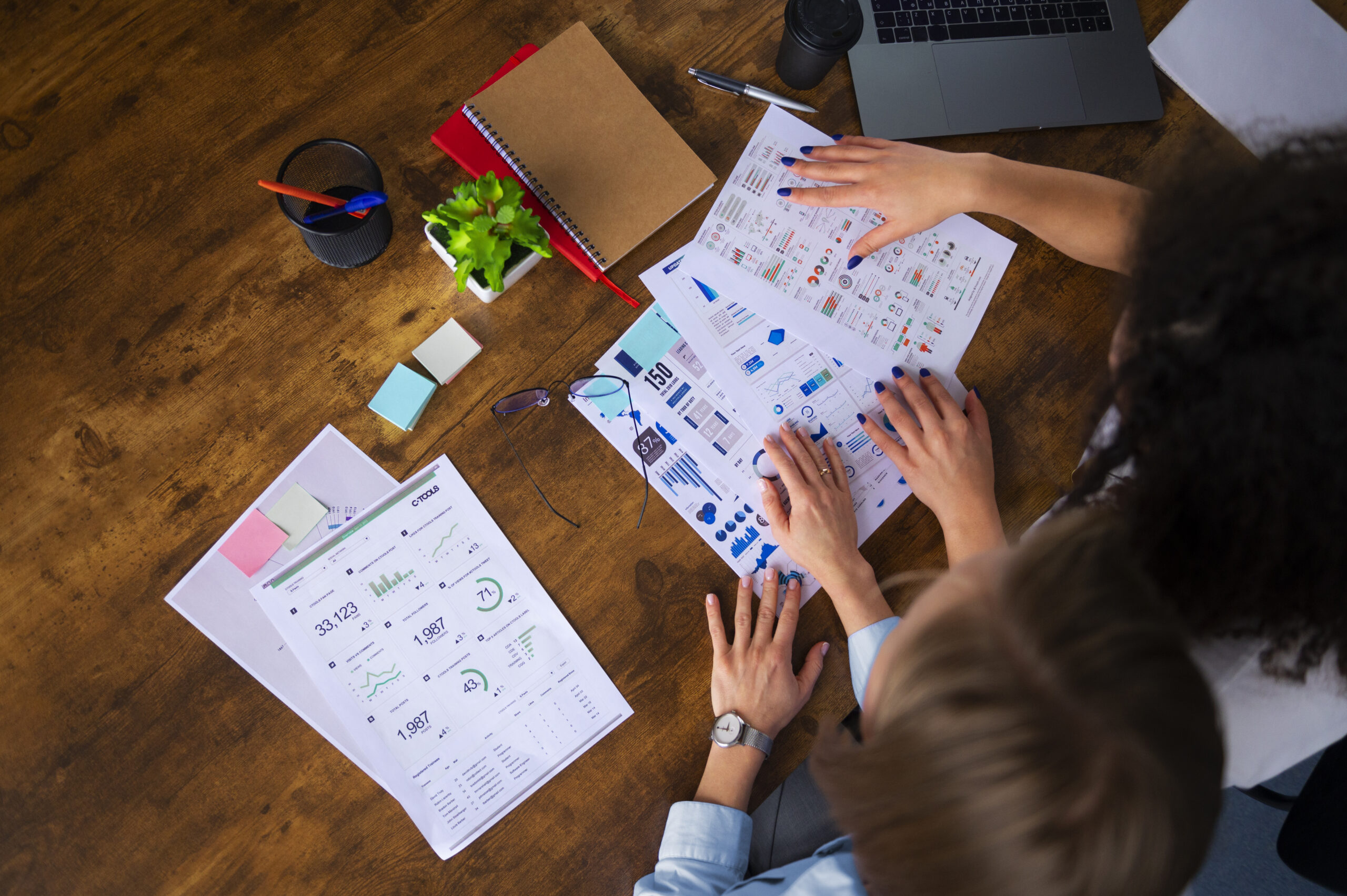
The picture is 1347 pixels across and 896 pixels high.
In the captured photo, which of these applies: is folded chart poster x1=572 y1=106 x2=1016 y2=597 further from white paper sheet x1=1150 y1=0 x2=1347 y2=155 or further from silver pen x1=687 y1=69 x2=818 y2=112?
white paper sheet x1=1150 y1=0 x2=1347 y2=155

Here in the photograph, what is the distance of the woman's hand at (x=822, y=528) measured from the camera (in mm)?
876

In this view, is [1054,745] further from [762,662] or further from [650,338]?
[650,338]

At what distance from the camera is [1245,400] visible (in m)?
0.55

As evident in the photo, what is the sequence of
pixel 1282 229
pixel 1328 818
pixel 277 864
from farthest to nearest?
pixel 1328 818, pixel 277 864, pixel 1282 229

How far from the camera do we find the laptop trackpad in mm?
967

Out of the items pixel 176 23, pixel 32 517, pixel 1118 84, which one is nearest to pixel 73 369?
pixel 32 517

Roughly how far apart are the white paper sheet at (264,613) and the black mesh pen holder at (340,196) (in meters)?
0.22

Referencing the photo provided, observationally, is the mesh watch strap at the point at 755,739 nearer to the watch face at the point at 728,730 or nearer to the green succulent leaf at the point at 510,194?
the watch face at the point at 728,730

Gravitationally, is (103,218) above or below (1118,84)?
above

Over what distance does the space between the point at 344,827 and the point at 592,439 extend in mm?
545

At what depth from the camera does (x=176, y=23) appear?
0.88 m

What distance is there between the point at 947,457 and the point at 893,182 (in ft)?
1.20

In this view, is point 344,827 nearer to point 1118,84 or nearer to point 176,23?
point 176,23

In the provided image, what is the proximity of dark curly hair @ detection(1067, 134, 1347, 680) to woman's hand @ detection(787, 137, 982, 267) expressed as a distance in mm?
291
